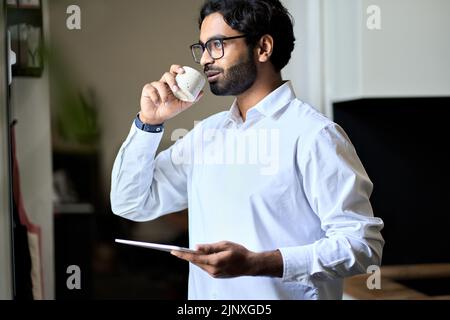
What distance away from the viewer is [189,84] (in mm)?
1105

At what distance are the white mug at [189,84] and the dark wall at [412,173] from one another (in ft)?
1.18

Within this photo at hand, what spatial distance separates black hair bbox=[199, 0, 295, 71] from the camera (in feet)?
3.60

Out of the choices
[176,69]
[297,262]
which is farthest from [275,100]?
[297,262]

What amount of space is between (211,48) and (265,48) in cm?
10

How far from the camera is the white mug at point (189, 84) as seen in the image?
3.63 ft

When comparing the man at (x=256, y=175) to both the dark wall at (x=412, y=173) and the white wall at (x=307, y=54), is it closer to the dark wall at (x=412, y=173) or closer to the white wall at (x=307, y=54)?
the white wall at (x=307, y=54)

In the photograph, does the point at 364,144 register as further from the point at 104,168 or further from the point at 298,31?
the point at 104,168

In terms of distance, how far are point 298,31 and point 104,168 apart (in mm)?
473

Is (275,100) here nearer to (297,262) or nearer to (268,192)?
(268,192)

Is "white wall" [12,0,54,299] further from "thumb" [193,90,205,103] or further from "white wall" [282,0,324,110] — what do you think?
"white wall" [282,0,324,110]
